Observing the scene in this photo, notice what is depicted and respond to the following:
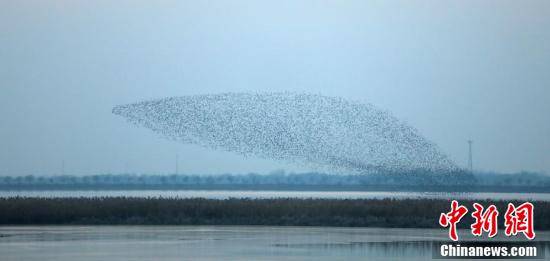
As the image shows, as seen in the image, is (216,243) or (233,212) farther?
(233,212)

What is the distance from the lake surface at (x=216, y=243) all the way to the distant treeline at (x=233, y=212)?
2837 millimetres

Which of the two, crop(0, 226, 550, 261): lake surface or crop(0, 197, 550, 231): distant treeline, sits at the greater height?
crop(0, 197, 550, 231): distant treeline

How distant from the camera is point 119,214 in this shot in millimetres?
44750

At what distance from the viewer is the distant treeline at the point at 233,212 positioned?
42.9 meters

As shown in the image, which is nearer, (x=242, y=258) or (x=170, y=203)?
(x=242, y=258)

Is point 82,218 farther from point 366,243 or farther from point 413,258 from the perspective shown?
point 413,258

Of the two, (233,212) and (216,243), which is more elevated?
(233,212)

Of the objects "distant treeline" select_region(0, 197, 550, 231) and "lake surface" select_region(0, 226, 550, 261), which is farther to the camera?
"distant treeline" select_region(0, 197, 550, 231)

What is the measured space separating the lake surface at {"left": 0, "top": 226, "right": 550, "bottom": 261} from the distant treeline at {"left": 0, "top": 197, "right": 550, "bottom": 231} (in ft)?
9.31

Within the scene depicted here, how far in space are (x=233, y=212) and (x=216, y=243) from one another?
1488 centimetres

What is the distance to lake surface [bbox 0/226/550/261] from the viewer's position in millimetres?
26031

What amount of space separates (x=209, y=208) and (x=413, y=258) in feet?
70.0

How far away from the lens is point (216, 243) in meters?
30.4

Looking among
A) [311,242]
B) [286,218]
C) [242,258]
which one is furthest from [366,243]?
[286,218]
